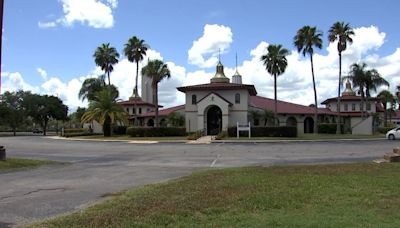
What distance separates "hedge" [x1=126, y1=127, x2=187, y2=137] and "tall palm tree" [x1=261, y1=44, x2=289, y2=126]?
1352cm

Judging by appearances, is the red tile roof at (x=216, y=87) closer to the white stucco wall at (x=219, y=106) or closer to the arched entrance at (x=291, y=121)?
the white stucco wall at (x=219, y=106)

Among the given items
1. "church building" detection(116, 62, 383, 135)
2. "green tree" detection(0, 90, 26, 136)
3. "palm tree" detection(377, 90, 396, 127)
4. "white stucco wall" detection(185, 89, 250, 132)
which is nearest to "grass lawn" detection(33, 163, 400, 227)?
"white stucco wall" detection(185, 89, 250, 132)

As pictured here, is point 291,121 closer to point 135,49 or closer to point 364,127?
point 364,127

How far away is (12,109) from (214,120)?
4944cm

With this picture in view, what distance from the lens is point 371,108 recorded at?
3524 inches

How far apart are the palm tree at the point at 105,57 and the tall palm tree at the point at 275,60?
2798 centimetres

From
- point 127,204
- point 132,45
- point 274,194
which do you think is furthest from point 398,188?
point 132,45

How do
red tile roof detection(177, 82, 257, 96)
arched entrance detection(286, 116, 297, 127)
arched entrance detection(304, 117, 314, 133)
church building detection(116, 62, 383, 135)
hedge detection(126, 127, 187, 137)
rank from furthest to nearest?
arched entrance detection(304, 117, 314, 133), arched entrance detection(286, 116, 297, 127), red tile roof detection(177, 82, 257, 96), church building detection(116, 62, 383, 135), hedge detection(126, 127, 187, 137)

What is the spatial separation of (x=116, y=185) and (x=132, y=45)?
188 ft

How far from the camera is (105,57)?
76.2 metres

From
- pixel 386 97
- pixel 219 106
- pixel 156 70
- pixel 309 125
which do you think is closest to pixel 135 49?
pixel 156 70

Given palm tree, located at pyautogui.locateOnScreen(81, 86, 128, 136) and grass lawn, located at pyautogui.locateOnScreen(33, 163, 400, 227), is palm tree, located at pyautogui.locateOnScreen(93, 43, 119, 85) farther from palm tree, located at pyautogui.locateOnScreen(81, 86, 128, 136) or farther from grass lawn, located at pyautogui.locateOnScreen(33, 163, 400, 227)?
grass lawn, located at pyautogui.locateOnScreen(33, 163, 400, 227)

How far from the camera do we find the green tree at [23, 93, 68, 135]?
3789 inches

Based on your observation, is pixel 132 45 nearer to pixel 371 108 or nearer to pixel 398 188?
pixel 371 108
